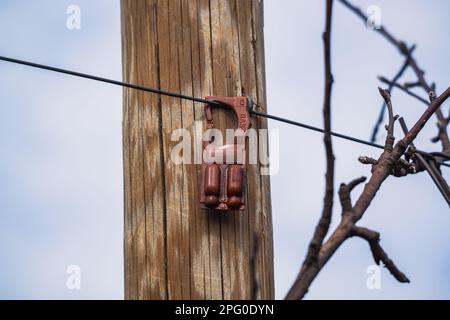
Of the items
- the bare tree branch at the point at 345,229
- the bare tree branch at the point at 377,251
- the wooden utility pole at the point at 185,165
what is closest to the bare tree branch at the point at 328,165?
the bare tree branch at the point at 345,229

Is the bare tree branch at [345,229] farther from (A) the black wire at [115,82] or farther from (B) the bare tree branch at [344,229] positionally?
(A) the black wire at [115,82]

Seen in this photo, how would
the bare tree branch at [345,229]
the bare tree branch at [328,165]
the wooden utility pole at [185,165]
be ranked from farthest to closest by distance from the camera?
the wooden utility pole at [185,165]
the bare tree branch at [345,229]
the bare tree branch at [328,165]

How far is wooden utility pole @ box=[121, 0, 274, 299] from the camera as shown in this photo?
2.77m

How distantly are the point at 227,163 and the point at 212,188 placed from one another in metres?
0.10

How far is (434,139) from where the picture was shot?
3.51 metres

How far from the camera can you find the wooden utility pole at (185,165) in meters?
2.77

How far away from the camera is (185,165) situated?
9.21 feet

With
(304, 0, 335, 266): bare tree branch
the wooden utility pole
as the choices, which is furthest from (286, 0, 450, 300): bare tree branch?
the wooden utility pole

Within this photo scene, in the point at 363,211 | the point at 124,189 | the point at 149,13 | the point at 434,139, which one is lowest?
the point at 363,211

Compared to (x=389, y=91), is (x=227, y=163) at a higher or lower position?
lower

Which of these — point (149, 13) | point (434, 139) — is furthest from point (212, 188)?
point (434, 139)

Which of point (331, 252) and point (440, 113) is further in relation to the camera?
point (440, 113)

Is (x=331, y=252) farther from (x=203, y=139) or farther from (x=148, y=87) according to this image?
(x=148, y=87)
